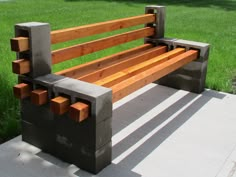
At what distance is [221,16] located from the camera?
44.3 ft

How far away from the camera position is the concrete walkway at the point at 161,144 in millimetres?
3400

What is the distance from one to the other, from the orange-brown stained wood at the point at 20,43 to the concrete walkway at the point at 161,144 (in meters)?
1.06

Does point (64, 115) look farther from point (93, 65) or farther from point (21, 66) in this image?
point (93, 65)

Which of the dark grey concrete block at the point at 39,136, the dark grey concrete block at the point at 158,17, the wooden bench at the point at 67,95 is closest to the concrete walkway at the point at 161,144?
the dark grey concrete block at the point at 39,136

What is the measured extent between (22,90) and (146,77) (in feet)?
4.24

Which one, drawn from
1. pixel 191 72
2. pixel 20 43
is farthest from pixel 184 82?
pixel 20 43

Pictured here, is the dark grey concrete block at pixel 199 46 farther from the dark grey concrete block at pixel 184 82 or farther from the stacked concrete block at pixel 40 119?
the stacked concrete block at pixel 40 119

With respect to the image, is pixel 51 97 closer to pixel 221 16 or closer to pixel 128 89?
pixel 128 89

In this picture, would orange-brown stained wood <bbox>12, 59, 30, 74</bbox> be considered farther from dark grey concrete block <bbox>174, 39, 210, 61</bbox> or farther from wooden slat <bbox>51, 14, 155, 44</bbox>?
dark grey concrete block <bbox>174, 39, 210, 61</bbox>

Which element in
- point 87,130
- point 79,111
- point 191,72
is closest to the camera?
point 79,111

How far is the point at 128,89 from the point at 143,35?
1.89 m

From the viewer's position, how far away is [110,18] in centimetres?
1138

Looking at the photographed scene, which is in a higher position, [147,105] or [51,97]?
[51,97]

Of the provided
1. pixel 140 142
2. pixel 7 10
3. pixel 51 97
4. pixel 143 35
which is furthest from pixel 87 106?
pixel 7 10
